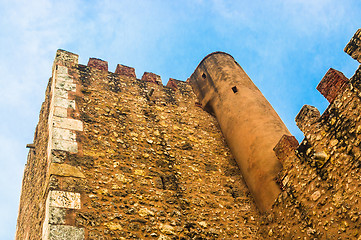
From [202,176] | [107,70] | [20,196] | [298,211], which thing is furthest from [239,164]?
[20,196]

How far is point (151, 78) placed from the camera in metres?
7.73

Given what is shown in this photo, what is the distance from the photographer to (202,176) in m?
5.98

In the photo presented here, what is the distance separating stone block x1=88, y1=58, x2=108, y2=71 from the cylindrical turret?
2302mm

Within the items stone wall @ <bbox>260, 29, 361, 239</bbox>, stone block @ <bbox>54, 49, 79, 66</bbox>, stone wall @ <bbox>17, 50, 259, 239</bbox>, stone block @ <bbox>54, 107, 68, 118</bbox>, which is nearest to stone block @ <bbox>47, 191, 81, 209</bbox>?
stone wall @ <bbox>17, 50, 259, 239</bbox>

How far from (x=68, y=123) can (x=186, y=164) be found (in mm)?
2180

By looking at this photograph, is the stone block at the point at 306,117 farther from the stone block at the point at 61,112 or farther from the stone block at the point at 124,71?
the stone block at the point at 61,112

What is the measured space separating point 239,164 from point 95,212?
3.10 meters

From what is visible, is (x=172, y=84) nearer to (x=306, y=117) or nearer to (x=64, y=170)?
(x=306, y=117)

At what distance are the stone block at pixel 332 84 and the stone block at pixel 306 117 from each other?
11.3 inches

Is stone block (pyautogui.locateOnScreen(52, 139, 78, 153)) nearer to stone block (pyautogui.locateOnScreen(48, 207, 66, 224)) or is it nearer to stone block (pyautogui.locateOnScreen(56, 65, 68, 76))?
stone block (pyautogui.locateOnScreen(48, 207, 66, 224))

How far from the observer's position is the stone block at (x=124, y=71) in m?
7.41

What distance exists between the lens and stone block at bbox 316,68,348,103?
495 cm

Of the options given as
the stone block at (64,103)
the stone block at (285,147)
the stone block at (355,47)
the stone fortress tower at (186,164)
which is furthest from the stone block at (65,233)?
the stone block at (355,47)

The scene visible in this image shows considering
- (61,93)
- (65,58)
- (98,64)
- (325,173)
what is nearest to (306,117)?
(325,173)
